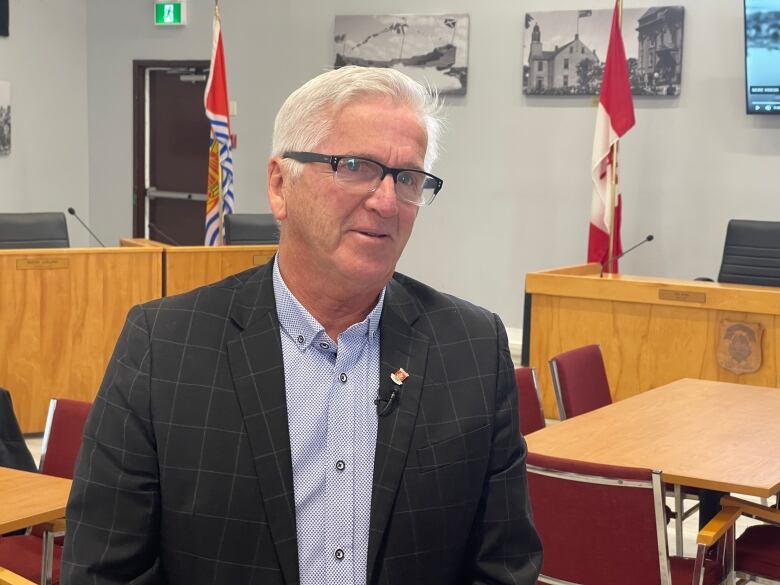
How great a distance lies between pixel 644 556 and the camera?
9.62ft

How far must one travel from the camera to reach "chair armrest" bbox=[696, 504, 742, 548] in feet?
10.1

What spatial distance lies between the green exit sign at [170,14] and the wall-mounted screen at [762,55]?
17.2 feet

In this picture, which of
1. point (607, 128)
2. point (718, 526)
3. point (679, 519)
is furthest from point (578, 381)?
point (607, 128)

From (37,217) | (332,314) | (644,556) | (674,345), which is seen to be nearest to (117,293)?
(37,217)

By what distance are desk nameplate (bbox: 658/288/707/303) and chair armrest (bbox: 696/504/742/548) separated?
2990mm

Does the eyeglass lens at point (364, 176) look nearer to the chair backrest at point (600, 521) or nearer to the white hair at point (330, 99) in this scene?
the white hair at point (330, 99)

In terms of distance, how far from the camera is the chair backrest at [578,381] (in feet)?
13.8

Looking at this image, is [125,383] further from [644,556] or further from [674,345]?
[674,345]

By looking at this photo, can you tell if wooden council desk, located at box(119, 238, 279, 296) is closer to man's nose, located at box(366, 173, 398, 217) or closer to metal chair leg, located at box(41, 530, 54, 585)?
metal chair leg, located at box(41, 530, 54, 585)

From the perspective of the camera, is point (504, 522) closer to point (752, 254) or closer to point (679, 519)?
point (679, 519)

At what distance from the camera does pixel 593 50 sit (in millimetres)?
8914

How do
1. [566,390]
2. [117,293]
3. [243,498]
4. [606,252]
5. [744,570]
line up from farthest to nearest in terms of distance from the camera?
1. [606,252]
2. [117,293]
3. [566,390]
4. [744,570]
5. [243,498]

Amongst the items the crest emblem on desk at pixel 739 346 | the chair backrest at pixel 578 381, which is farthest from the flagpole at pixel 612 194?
the chair backrest at pixel 578 381

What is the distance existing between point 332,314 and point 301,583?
0.36 metres
